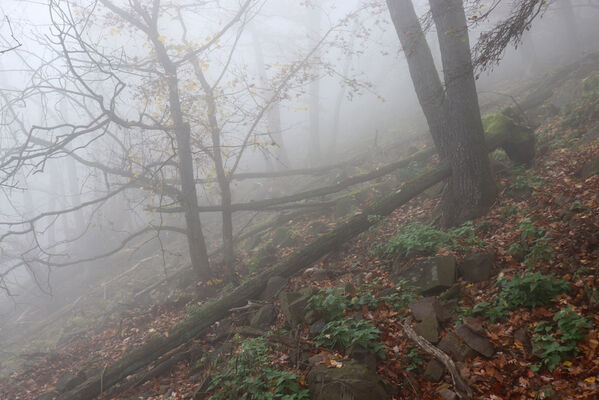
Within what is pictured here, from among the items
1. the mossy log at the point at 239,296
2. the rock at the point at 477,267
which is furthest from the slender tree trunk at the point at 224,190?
the rock at the point at 477,267

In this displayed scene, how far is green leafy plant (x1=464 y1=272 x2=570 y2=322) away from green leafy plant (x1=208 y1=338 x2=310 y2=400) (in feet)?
7.67

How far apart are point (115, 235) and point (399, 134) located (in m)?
14.2

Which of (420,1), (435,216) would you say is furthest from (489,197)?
(420,1)

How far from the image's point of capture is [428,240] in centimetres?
637

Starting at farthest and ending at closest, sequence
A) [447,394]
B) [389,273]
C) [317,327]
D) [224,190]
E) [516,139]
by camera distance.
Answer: [224,190] < [516,139] < [389,273] < [317,327] < [447,394]

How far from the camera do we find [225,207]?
9547 millimetres

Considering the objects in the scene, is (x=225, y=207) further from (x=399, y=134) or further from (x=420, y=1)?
(x=420, y=1)

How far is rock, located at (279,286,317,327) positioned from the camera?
5.43 m

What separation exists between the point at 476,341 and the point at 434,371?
1.89ft

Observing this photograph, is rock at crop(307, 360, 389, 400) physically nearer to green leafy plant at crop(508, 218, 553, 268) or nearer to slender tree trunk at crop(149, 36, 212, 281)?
green leafy plant at crop(508, 218, 553, 268)

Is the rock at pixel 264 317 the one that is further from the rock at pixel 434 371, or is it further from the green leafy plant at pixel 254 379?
the rock at pixel 434 371

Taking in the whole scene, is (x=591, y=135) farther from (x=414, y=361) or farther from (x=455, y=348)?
(x=414, y=361)

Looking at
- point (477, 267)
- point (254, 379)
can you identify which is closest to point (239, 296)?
point (254, 379)

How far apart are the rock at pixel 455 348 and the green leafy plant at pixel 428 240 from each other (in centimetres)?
197
